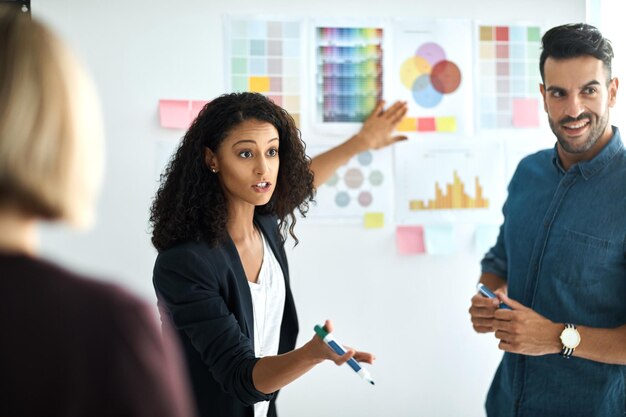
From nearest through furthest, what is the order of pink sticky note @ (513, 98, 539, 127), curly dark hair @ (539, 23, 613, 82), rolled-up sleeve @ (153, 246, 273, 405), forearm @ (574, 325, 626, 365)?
rolled-up sleeve @ (153, 246, 273, 405)
forearm @ (574, 325, 626, 365)
curly dark hair @ (539, 23, 613, 82)
pink sticky note @ (513, 98, 539, 127)

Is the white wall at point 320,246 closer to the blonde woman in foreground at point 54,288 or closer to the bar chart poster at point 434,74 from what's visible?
the bar chart poster at point 434,74

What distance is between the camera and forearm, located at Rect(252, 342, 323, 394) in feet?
4.73

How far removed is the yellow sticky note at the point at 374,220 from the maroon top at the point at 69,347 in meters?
1.77

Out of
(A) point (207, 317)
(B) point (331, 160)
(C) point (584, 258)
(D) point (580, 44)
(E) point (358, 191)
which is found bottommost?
(A) point (207, 317)

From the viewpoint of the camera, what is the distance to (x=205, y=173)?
1723mm

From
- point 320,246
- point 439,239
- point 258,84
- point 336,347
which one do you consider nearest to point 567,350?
point 336,347

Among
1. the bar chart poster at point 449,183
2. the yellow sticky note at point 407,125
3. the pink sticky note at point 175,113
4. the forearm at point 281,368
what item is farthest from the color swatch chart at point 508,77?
the forearm at point 281,368

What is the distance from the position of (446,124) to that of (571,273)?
0.87 meters

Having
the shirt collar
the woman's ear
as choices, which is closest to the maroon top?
the woman's ear

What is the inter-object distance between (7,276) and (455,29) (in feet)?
6.80

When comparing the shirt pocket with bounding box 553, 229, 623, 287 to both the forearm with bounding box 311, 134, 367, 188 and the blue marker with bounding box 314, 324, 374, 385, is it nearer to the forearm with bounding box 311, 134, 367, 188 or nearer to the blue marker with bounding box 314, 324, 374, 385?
the blue marker with bounding box 314, 324, 374, 385

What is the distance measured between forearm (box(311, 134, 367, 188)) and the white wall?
203 millimetres

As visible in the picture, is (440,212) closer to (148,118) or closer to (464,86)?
(464,86)

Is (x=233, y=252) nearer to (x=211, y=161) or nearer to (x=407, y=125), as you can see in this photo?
(x=211, y=161)
